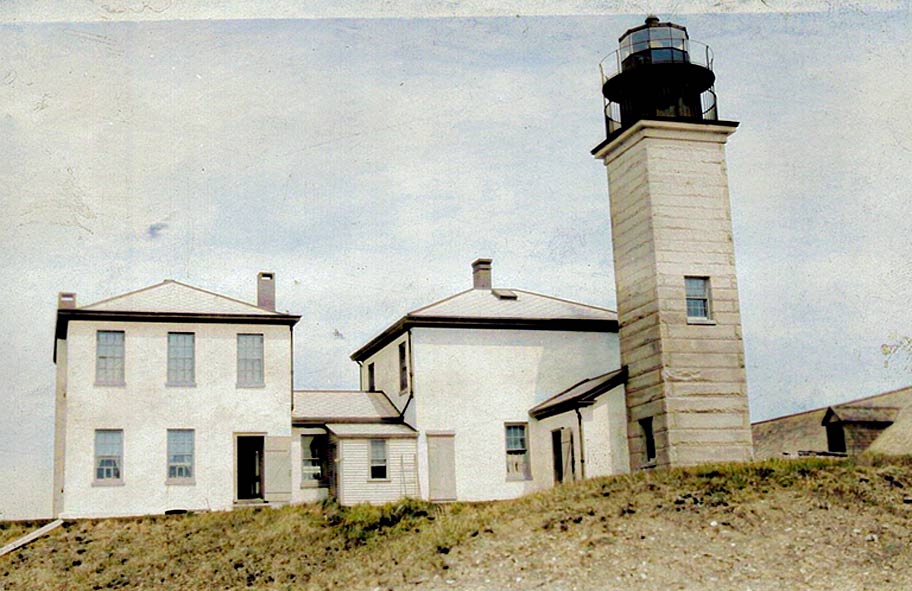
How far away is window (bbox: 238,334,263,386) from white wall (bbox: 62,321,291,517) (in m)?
0.16

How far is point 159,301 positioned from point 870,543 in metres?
17.2

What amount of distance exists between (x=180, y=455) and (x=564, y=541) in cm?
1083

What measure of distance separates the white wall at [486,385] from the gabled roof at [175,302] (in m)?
4.31

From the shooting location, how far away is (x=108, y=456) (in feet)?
91.1

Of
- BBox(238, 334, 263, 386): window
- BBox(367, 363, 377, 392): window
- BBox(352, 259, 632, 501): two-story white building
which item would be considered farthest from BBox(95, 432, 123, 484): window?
BBox(367, 363, 377, 392): window

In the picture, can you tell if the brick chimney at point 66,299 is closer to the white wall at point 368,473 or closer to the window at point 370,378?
the white wall at point 368,473

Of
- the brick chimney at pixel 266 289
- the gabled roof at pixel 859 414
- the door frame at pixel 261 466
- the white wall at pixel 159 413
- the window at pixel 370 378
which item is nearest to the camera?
the white wall at pixel 159 413

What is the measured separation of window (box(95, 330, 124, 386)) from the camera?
28281 mm

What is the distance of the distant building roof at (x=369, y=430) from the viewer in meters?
29.5

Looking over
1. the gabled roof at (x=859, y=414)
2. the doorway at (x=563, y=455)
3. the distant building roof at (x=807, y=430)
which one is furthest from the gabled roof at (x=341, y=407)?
the gabled roof at (x=859, y=414)

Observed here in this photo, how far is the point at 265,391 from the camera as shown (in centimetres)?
2916

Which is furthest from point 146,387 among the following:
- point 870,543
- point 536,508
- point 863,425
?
point 863,425

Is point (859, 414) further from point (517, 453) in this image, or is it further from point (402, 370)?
point (402, 370)

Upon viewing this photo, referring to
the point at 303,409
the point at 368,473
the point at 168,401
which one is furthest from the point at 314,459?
the point at 168,401
